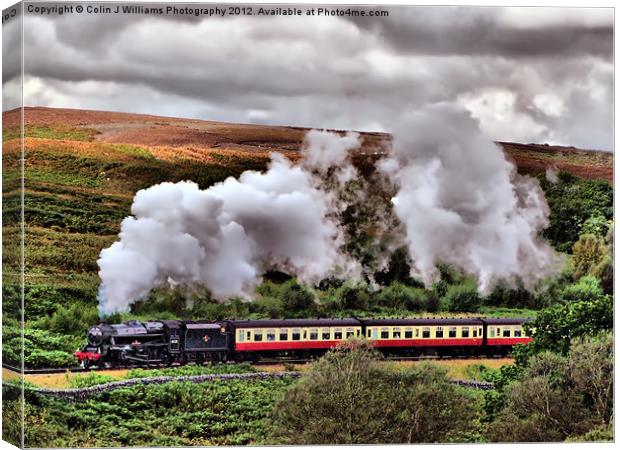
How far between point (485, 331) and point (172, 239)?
4.23 m

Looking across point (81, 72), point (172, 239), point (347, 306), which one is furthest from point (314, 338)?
point (81, 72)

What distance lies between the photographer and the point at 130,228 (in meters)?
16.0

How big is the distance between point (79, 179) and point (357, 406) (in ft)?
14.4

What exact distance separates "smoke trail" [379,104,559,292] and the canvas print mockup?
0.09 feet

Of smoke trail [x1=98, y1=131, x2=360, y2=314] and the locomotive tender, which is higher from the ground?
smoke trail [x1=98, y1=131, x2=360, y2=314]

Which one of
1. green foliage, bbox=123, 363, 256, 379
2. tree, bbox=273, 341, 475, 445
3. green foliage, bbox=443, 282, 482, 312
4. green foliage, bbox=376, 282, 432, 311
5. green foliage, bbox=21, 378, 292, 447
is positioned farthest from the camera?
green foliage, bbox=443, 282, 482, 312

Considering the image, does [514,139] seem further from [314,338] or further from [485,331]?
[314,338]

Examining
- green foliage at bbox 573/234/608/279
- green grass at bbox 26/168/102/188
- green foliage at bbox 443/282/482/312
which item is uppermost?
green grass at bbox 26/168/102/188

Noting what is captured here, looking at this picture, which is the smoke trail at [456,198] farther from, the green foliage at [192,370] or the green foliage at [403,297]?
the green foliage at [192,370]

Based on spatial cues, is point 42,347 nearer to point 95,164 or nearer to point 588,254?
point 95,164

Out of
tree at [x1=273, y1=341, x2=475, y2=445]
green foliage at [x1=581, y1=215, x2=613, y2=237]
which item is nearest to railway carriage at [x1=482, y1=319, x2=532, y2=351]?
tree at [x1=273, y1=341, x2=475, y2=445]

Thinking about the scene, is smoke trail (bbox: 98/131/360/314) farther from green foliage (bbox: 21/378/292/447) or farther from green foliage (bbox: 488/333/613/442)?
green foliage (bbox: 488/333/613/442)

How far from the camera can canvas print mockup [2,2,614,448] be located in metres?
15.8

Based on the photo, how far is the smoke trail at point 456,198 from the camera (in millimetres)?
16781
